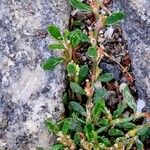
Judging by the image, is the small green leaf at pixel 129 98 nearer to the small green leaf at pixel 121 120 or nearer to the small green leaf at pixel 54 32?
the small green leaf at pixel 121 120

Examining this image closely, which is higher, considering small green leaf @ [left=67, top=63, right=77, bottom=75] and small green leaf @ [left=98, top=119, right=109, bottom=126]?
small green leaf @ [left=67, top=63, right=77, bottom=75]

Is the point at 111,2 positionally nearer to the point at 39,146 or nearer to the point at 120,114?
the point at 120,114

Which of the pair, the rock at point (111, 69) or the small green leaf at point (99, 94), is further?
the rock at point (111, 69)

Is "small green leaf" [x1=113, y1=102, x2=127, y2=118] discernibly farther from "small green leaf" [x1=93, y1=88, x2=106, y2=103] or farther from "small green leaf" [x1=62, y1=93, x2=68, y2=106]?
"small green leaf" [x1=62, y1=93, x2=68, y2=106]

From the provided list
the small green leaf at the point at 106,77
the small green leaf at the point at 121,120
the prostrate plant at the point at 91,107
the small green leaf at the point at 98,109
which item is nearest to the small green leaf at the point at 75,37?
the prostrate plant at the point at 91,107

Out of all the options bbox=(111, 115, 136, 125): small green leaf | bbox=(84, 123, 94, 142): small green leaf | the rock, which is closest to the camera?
bbox=(84, 123, 94, 142): small green leaf

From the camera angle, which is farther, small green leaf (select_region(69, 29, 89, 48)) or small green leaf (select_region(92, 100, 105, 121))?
small green leaf (select_region(69, 29, 89, 48))

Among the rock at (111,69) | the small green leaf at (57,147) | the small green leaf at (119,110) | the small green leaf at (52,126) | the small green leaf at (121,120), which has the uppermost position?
the rock at (111,69)

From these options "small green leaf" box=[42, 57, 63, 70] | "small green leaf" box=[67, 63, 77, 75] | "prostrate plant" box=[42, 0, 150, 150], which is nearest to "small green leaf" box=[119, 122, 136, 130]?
"prostrate plant" box=[42, 0, 150, 150]

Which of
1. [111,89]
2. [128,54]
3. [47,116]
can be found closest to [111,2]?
[128,54]
